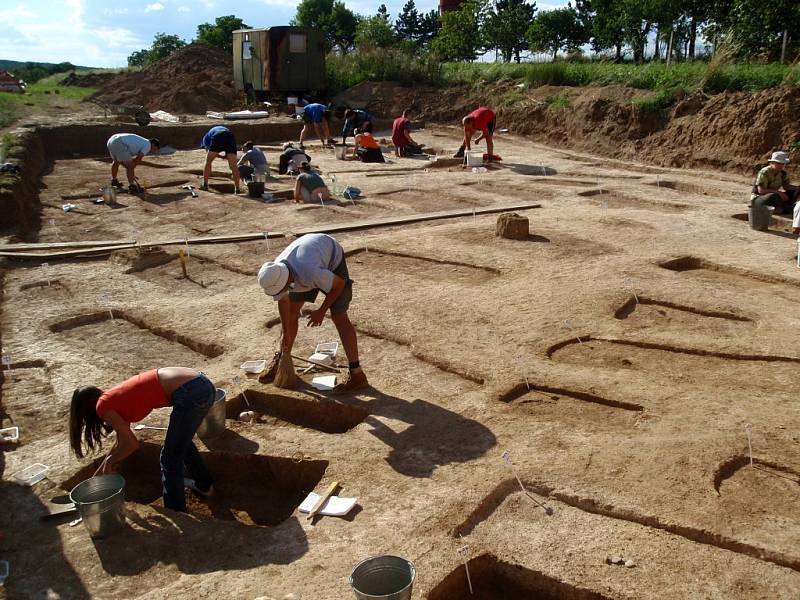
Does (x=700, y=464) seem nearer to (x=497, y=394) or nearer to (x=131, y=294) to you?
(x=497, y=394)

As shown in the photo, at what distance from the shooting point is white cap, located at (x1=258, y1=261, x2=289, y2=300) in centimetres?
497

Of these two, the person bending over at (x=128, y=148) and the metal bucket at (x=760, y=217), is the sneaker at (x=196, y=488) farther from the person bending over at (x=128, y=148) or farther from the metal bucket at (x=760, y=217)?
the person bending over at (x=128, y=148)

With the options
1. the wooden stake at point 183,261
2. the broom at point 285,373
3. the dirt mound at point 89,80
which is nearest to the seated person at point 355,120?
the wooden stake at point 183,261

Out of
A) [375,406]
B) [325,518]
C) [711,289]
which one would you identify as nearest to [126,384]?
[325,518]

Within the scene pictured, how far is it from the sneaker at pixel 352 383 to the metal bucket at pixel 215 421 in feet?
2.88

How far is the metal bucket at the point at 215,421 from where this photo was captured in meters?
4.91

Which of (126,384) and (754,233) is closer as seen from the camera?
(126,384)

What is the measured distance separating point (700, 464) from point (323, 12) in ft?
204

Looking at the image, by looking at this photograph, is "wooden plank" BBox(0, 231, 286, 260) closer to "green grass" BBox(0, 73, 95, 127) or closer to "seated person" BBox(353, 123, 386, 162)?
"seated person" BBox(353, 123, 386, 162)

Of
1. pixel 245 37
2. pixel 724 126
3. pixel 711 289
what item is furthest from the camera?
pixel 245 37

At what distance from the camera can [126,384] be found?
13.6 ft

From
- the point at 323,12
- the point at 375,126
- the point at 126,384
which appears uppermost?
the point at 323,12

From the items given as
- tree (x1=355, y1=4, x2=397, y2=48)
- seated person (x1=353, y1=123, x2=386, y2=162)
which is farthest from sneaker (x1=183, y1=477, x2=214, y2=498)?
tree (x1=355, y1=4, x2=397, y2=48)

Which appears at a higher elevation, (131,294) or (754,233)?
(754,233)
